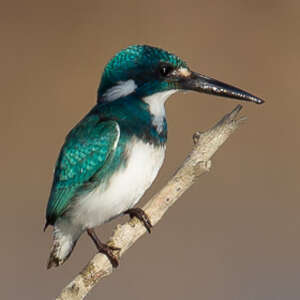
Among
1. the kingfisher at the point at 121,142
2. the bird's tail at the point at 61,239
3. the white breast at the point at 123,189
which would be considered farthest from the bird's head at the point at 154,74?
the bird's tail at the point at 61,239

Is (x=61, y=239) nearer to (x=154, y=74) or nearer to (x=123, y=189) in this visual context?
(x=123, y=189)

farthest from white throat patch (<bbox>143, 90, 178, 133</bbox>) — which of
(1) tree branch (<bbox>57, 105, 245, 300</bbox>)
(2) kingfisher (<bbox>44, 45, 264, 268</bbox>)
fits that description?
(1) tree branch (<bbox>57, 105, 245, 300</bbox>)

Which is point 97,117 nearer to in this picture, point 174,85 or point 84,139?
point 84,139

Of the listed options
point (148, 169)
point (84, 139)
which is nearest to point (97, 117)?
point (84, 139)

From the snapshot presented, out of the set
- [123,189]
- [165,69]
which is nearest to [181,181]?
[123,189]

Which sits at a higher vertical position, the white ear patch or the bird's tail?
the white ear patch

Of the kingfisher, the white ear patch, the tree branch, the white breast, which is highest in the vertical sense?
the white ear patch

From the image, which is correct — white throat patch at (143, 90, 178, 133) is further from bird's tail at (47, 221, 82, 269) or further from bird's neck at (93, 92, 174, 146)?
bird's tail at (47, 221, 82, 269)
